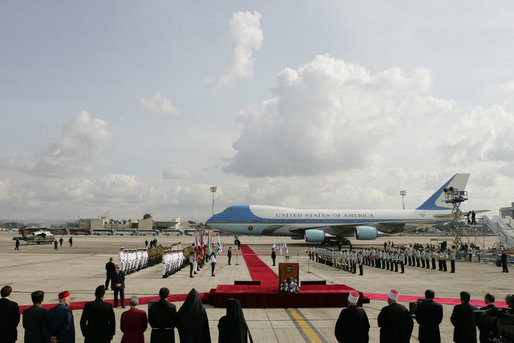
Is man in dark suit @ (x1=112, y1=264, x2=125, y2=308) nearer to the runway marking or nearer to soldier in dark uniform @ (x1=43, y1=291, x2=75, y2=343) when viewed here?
the runway marking

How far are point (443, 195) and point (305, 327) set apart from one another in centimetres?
5008

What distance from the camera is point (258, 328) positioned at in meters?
9.52

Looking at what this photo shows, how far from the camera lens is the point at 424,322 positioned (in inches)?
262

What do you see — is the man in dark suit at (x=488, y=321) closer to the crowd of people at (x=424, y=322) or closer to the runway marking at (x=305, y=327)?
the crowd of people at (x=424, y=322)

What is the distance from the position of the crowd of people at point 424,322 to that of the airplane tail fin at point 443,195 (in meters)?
49.9

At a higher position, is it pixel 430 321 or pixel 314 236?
pixel 430 321

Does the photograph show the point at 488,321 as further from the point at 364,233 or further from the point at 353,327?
the point at 364,233

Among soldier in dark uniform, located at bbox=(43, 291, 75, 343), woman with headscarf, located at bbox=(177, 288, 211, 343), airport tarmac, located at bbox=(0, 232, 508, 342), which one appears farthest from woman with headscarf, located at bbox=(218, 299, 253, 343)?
airport tarmac, located at bbox=(0, 232, 508, 342)

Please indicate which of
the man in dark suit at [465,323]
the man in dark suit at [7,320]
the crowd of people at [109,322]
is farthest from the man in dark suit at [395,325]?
the man in dark suit at [7,320]

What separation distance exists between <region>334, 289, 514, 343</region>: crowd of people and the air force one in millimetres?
37392

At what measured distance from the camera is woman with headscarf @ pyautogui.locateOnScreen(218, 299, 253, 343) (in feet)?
17.0

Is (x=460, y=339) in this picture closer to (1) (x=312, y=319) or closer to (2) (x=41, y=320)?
(1) (x=312, y=319)

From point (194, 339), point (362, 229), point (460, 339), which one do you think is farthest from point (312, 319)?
point (362, 229)

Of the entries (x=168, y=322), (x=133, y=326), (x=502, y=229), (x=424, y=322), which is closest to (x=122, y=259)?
(x=133, y=326)
